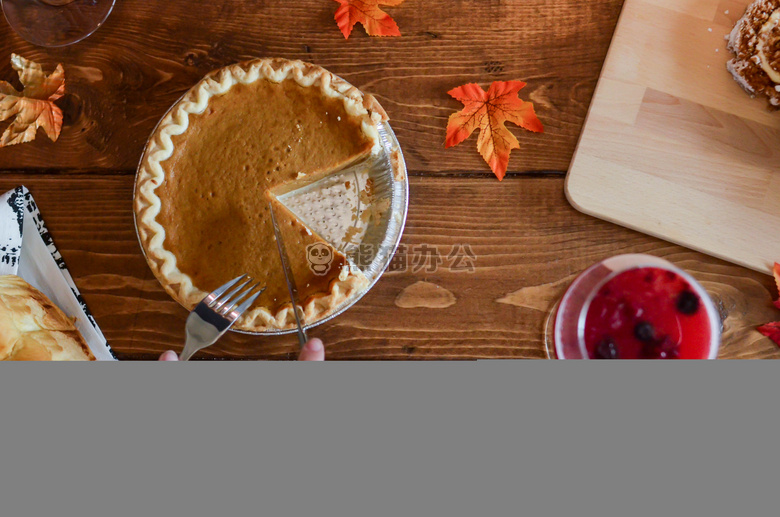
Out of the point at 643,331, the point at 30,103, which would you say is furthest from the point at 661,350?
the point at 30,103

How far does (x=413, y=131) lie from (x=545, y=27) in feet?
1.76

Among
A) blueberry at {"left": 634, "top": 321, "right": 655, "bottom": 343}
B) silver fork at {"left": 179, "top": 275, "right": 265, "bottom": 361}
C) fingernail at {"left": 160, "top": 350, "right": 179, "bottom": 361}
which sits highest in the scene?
blueberry at {"left": 634, "top": 321, "right": 655, "bottom": 343}

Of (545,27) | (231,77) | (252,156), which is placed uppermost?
(545,27)

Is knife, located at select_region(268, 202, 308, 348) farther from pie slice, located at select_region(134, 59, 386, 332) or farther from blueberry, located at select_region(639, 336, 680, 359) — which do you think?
blueberry, located at select_region(639, 336, 680, 359)

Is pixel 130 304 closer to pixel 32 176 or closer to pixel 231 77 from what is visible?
pixel 32 176

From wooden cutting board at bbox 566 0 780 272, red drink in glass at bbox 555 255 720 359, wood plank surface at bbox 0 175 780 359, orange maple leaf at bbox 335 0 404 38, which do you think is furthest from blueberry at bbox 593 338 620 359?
orange maple leaf at bbox 335 0 404 38

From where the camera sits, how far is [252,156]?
1.78 metres

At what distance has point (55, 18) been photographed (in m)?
1.95

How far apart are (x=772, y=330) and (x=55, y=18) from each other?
247 centimetres

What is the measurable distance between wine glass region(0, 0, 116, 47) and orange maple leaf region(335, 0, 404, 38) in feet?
2.52

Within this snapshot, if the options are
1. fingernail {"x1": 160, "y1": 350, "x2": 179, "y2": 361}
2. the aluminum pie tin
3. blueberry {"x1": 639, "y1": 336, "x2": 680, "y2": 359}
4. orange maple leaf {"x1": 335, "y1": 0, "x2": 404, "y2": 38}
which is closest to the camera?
blueberry {"x1": 639, "y1": 336, "x2": 680, "y2": 359}

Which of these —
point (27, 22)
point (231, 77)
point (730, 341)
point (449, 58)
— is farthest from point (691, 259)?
point (27, 22)

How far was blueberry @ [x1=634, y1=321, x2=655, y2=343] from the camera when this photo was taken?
4.86ft

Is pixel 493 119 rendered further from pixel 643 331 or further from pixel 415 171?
pixel 643 331
